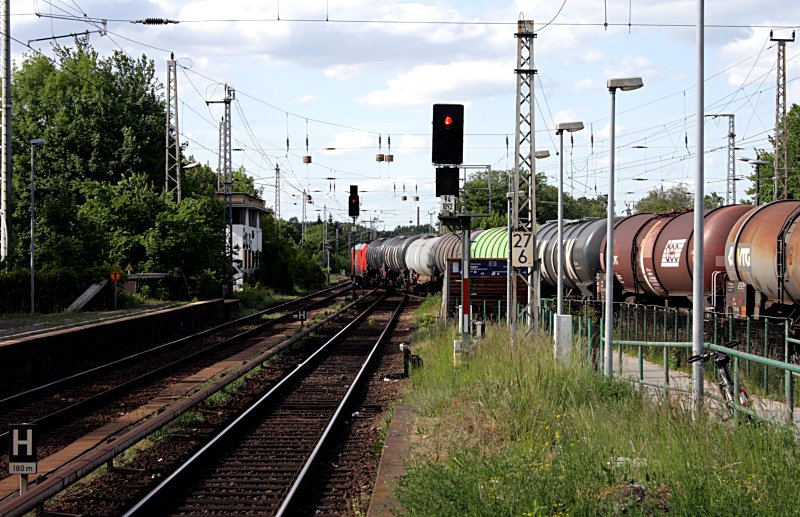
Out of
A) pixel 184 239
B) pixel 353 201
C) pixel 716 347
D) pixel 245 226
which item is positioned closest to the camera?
pixel 716 347

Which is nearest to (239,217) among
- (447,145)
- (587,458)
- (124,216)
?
(124,216)

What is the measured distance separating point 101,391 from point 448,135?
8.12 metres

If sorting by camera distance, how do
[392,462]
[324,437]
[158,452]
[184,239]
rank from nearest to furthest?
[392,462], [158,452], [324,437], [184,239]

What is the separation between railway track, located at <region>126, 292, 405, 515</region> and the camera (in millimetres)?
9359

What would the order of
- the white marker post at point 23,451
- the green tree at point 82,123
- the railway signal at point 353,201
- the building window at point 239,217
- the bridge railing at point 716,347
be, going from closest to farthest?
the white marker post at point 23,451, the bridge railing at point 716,347, the railway signal at point 353,201, the green tree at point 82,123, the building window at point 239,217

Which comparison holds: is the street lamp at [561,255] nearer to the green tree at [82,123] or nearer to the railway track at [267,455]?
the railway track at [267,455]

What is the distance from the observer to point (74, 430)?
13.6m

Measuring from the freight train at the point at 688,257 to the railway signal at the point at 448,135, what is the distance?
588cm

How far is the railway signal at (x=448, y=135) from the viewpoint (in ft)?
53.9

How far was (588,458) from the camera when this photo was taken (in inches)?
292

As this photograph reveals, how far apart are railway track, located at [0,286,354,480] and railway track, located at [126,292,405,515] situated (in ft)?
7.38

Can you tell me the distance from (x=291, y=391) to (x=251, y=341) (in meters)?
10.5

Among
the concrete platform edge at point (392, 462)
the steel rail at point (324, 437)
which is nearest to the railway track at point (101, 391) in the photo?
the steel rail at point (324, 437)

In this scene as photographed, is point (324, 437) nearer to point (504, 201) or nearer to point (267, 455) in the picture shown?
point (267, 455)
